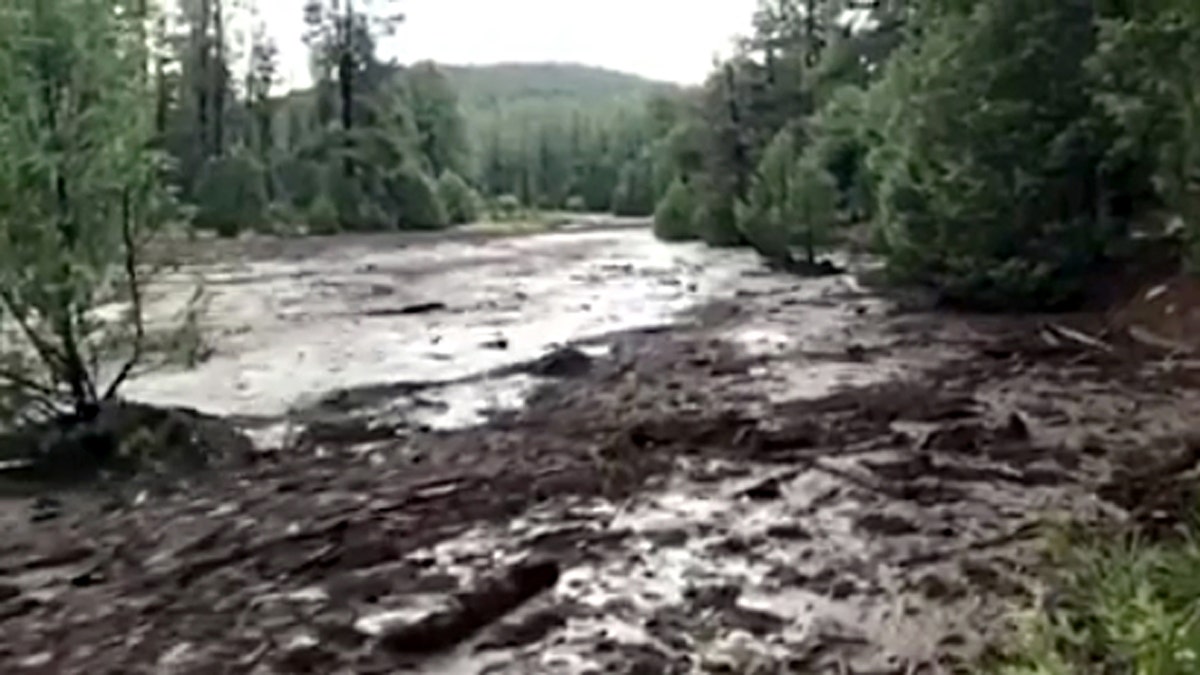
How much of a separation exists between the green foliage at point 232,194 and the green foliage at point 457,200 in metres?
11.3

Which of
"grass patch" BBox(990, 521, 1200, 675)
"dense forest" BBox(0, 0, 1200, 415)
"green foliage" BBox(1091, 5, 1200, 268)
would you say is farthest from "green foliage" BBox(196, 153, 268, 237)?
"grass patch" BBox(990, 521, 1200, 675)

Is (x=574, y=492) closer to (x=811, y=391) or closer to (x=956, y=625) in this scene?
(x=956, y=625)

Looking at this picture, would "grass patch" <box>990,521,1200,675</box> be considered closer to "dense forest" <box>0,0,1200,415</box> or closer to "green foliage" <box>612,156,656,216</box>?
"dense forest" <box>0,0,1200,415</box>

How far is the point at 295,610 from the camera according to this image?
23.2 feet

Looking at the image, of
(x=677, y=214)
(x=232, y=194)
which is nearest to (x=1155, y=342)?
(x=677, y=214)

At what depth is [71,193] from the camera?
11.4 meters

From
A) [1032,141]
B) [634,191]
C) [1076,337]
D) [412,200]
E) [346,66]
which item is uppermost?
[346,66]

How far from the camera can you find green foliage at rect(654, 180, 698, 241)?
1971 inches

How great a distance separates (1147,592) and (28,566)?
579cm

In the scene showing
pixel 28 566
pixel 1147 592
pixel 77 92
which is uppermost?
pixel 77 92

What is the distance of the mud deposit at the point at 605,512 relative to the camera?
21.7 feet

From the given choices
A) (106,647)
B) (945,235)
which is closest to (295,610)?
(106,647)

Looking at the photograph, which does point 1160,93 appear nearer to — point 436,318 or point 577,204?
point 436,318

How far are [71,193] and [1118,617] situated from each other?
854 centimetres
